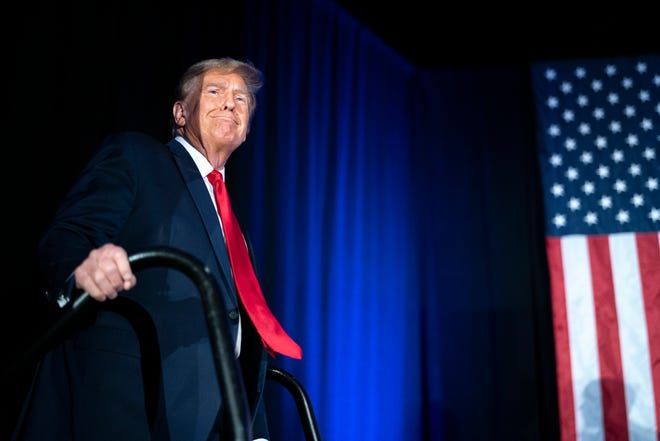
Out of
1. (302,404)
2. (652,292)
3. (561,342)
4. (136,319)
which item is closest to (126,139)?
(136,319)

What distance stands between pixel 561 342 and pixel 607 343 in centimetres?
27

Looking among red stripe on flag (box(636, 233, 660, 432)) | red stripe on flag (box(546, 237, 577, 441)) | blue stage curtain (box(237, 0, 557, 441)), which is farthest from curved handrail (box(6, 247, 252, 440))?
red stripe on flag (box(636, 233, 660, 432))

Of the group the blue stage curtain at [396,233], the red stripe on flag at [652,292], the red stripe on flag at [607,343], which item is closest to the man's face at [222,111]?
the blue stage curtain at [396,233]

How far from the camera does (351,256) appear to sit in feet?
11.7

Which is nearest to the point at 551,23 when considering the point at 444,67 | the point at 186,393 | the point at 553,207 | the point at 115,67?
the point at 444,67

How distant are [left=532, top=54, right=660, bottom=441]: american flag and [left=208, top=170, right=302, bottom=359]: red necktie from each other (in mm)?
2844

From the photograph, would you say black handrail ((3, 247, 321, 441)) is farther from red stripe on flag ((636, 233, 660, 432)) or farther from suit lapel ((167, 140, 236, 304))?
red stripe on flag ((636, 233, 660, 432))

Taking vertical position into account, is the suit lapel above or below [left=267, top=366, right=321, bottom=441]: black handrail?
above

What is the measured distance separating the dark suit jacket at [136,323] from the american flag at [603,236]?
9.92 feet

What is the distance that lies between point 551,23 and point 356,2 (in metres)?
1.37

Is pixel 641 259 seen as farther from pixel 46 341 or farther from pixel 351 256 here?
pixel 46 341

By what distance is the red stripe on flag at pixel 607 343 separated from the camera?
3.45 meters

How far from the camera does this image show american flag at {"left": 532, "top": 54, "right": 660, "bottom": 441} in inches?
137

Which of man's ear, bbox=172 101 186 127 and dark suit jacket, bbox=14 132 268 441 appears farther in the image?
man's ear, bbox=172 101 186 127
